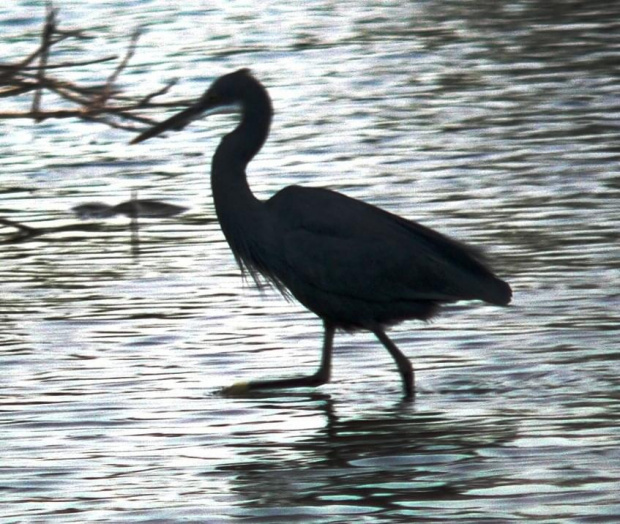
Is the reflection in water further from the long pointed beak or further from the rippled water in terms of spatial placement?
the long pointed beak

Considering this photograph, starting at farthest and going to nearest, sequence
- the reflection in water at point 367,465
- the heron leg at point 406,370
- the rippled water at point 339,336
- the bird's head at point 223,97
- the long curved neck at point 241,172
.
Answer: the bird's head at point 223,97 < the long curved neck at point 241,172 < the heron leg at point 406,370 < the rippled water at point 339,336 < the reflection in water at point 367,465

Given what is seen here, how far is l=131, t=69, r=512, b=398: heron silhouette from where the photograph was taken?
7961mm

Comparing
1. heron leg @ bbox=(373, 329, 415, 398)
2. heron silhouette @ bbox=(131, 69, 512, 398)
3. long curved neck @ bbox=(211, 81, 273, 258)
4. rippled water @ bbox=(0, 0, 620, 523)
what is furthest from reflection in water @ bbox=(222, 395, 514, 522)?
long curved neck @ bbox=(211, 81, 273, 258)

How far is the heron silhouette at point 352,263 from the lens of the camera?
7961mm

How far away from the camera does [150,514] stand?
625cm

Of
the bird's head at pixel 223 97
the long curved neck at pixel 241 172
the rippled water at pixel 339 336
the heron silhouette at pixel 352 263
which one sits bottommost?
the rippled water at pixel 339 336

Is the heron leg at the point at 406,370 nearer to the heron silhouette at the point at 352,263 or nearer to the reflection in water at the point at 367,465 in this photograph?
the heron silhouette at the point at 352,263

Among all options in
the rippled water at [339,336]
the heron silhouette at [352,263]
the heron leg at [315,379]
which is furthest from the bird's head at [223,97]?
the heron leg at [315,379]

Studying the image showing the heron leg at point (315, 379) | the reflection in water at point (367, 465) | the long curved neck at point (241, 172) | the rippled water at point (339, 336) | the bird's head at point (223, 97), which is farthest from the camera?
the bird's head at point (223, 97)

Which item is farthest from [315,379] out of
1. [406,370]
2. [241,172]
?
[241,172]

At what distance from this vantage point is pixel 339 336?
9078mm

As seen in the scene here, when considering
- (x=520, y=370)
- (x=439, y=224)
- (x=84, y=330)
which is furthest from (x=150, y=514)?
(x=439, y=224)

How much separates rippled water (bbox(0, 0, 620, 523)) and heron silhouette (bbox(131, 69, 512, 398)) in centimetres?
33

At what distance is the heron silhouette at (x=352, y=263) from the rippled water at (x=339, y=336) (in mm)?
325
